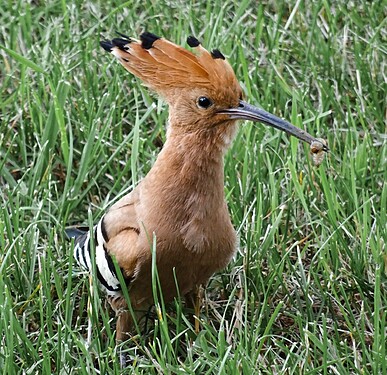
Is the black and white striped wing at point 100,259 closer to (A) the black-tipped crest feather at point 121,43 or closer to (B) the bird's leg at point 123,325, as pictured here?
(B) the bird's leg at point 123,325

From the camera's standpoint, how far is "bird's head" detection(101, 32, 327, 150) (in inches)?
94.4

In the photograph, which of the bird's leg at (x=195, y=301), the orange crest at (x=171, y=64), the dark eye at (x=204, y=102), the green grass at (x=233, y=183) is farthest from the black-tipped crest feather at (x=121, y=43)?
the bird's leg at (x=195, y=301)

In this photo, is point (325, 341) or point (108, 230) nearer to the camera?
point (325, 341)

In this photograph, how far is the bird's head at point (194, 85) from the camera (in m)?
2.40

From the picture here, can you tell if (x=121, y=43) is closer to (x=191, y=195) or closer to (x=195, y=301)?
(x=191, y=195)

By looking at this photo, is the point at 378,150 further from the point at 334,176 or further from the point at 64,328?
the point at 64,328

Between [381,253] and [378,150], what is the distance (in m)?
0.62

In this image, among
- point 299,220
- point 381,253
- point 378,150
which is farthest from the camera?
point 378,150

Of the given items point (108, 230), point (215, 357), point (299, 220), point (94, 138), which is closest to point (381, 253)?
point (299, 220)

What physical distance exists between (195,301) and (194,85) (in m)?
0.60

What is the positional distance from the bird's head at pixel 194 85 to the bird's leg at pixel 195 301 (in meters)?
0.44

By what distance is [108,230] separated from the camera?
2613 mm

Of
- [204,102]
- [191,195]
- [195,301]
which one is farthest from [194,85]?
[195,301]

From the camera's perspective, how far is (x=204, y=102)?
2412mm
